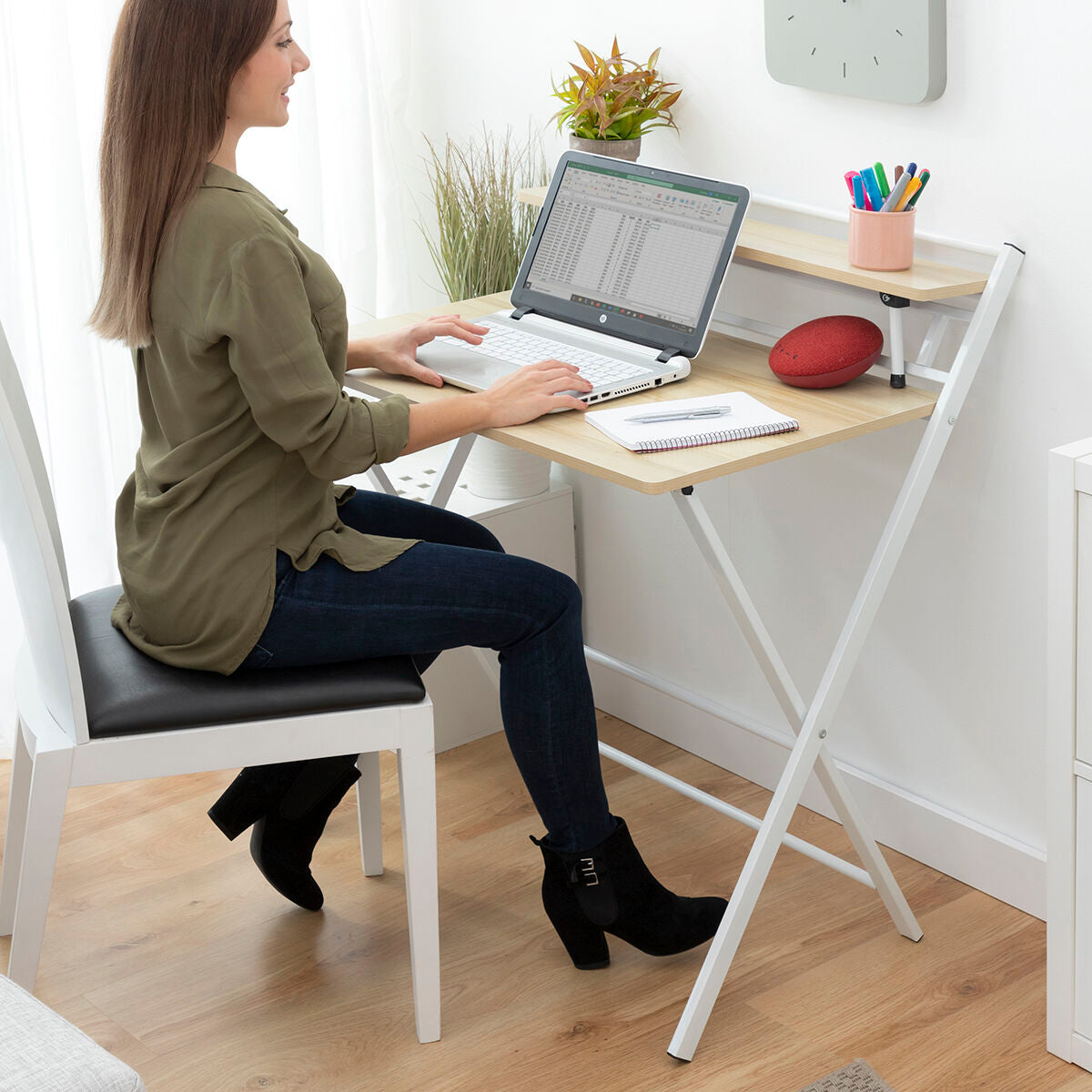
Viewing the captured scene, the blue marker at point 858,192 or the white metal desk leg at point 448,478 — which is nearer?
the blue marker at point 858,192

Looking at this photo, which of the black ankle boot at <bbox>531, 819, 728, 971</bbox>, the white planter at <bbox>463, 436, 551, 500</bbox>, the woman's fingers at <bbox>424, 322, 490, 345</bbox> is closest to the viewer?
the black ankle boot at <bbox>531, 819, 728, 971</bbox>

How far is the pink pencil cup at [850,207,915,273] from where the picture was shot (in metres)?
1.79

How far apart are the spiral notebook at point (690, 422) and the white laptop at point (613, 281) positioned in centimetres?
7

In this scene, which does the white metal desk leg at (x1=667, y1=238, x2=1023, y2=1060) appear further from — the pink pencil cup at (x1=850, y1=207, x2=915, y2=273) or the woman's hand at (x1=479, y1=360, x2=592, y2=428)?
the woman's hand at (x1=479, y1=360, x2=592, y2=428)

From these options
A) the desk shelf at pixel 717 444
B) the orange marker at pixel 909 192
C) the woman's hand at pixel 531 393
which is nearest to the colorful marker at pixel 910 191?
the orange marker at pixel 909 192

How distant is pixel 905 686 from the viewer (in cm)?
215

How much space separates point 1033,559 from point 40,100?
1646 mm

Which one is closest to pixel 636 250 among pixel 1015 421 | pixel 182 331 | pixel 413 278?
pixel 1015 421

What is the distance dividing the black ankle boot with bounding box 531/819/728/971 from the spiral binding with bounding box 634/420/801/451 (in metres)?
0.50

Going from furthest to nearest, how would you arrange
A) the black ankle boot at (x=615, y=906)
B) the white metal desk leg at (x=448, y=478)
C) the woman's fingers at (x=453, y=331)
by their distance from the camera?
the white metal desk leg at (x=448, y=478) < the woman's fingers at (x=453, y=331) < the black ankle boot at (x=615, y=906)

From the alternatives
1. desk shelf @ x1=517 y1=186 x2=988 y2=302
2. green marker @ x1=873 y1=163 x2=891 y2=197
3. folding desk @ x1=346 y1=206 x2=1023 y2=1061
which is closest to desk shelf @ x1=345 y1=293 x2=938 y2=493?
folding desk @ x1=346 y1=206 x2=1023 y2=1061

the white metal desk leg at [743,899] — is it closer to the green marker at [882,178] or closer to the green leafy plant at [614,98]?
the green marker at [882,178]

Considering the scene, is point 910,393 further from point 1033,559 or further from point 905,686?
point 905,686

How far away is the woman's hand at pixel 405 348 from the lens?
193 cm
